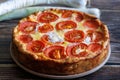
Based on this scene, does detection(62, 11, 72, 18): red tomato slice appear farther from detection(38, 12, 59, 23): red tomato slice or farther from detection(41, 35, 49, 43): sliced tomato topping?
detection(41, 35, 49, 43): sliced tomato topping

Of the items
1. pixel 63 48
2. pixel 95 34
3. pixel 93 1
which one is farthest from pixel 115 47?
pixel 93 1

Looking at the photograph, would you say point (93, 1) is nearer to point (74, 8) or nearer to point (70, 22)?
point (74, 8)

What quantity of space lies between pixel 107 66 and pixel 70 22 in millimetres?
196

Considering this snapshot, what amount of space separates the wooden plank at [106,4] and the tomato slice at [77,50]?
36cm

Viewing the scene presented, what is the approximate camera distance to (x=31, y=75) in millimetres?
892

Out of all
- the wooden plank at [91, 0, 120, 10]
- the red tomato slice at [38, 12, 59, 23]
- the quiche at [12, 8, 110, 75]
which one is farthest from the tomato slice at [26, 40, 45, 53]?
the wooden plank at [91, 0, 120, 10]

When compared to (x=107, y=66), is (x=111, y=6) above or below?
above

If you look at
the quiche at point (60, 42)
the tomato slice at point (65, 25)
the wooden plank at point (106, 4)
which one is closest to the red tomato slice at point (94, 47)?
the quiche at point (60, 42)

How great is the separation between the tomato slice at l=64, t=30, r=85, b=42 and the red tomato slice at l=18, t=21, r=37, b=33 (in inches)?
4.5

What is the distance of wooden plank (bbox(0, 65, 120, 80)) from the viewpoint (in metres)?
0.89

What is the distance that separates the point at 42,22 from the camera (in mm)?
1035

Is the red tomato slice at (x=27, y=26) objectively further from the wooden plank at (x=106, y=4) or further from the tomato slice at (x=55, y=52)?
the wooden plank at (x=106, y=4)

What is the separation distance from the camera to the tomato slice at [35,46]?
0.90 m

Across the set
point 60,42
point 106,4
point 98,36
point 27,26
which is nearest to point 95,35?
point 98,36
